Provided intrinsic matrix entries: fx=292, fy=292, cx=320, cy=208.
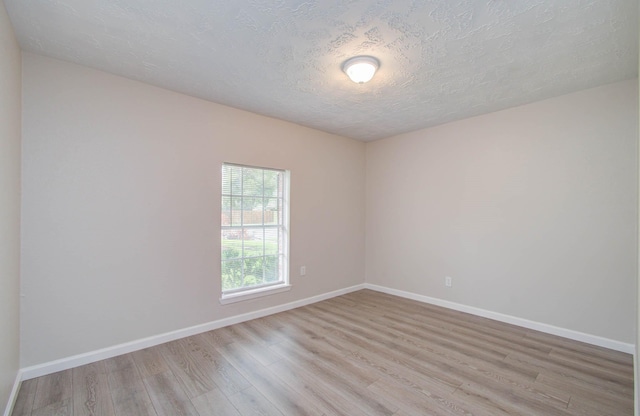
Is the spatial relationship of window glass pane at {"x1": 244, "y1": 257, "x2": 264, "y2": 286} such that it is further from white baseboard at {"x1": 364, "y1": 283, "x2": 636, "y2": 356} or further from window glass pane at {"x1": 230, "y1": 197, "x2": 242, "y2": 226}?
white baseboard at {"x1": 364, "y1": 283, "x2": 636, "y2": 356}

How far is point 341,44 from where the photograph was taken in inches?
85.0

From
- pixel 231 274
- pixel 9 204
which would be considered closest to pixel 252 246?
pixel 231 274

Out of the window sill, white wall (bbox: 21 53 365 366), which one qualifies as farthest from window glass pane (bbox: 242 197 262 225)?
the window sill

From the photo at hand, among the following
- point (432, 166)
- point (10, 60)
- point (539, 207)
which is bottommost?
point (539, 207)

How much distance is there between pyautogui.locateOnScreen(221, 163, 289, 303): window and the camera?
3514 mm

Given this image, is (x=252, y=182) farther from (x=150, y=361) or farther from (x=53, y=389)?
(x=53, y=389)

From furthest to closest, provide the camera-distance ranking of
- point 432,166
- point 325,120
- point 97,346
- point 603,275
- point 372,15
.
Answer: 1. point 432,166
2. point 325,120
3. point 603,275
4. point 97,346
5. point 372,15

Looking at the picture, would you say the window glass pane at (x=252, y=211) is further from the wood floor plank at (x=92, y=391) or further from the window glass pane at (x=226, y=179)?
the wood floor plank at (x=92, y=391)

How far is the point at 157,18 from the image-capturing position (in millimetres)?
1895

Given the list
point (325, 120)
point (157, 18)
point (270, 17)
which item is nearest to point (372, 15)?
point (270, 17)

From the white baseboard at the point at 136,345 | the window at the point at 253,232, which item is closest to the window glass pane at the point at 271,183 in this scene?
the window at the point at 253,232

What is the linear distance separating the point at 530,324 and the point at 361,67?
11.0ft

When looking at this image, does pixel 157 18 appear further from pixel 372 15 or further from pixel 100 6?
pixel 372 15

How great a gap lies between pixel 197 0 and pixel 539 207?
3747mm
